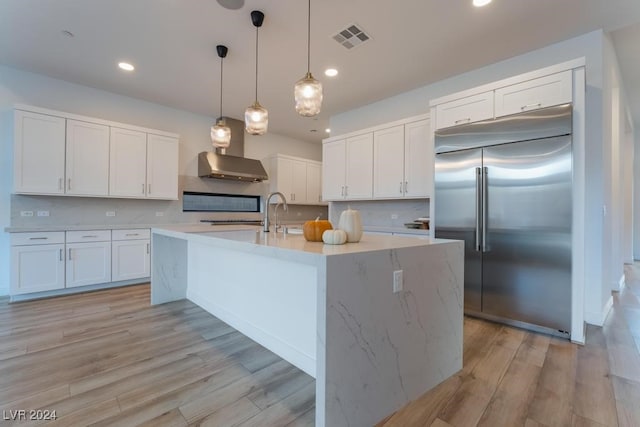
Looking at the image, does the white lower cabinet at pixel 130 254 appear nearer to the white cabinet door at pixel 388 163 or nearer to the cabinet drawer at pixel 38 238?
the cabinet drawer at pixel 38 238

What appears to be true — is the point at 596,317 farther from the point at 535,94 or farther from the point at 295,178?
the point at 295,178

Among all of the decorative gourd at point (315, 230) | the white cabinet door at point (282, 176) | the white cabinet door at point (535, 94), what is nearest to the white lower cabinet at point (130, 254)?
the white cabinet door at point (282, 176)

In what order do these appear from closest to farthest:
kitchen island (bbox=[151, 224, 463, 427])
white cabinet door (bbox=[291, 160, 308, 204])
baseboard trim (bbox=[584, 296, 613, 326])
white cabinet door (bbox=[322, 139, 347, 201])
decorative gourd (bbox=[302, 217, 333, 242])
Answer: kitchen island (bbox=[151, 224, 463, 427])
decorative gourd (bbox=[302, 217, 333, 242])
baseboard trim (bbox=[584, 296, 613, 326])
white cabinet door (bbox=[322, 139, 347, 201])
white cabinet door (bbox=[291, 160, 308, 204])

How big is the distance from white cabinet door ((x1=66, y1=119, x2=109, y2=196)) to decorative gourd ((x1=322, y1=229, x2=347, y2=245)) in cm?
388

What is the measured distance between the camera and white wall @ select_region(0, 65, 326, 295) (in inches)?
143

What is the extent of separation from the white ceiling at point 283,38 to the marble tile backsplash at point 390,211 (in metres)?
1.69

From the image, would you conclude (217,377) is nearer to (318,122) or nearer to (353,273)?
(353,273)

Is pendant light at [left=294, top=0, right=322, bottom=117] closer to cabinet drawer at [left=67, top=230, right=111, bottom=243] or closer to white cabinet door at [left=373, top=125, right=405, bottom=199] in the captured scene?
white cabinet door at [left=373, top=125, right=405, bottom=199]

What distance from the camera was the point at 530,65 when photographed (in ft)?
10.7

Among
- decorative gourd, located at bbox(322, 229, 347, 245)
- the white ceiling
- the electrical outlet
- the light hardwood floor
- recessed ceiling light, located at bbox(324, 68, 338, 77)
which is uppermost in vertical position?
recessed ceiling light, located at bbox(324, 68, 338, 77)

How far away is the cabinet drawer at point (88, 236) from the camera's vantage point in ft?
12.3

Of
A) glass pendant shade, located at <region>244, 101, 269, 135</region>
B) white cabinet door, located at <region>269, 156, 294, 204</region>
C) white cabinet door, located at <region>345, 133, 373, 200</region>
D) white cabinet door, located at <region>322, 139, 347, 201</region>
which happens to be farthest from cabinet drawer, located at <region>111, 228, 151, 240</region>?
white cabinet door, located at <region>345, 133, 373, 200</region>

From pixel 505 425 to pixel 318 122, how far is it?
5.36 meters

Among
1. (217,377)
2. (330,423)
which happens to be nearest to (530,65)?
(330,423)
